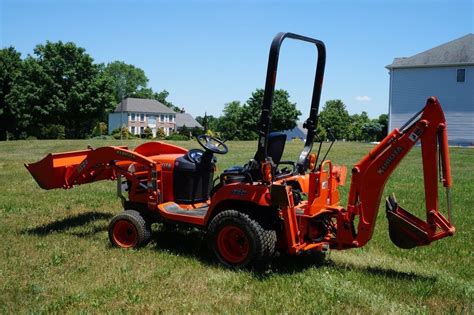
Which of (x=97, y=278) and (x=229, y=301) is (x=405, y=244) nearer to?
(x=229, y=301)

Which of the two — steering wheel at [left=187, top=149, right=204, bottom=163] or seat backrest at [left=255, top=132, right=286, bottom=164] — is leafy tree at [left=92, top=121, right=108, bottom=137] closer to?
steering wheel at [left=187, top=149, right=204, bottom=163]

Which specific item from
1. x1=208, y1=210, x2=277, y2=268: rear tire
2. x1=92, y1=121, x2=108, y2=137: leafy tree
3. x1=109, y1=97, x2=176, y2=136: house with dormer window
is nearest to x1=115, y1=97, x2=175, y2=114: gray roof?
x1=109, y1=97, x2=176, y2=136: house with dormer window

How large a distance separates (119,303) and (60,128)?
51080 mm

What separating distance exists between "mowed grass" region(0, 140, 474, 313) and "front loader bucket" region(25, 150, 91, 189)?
0.77 m

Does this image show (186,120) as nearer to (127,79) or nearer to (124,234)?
(127,79)

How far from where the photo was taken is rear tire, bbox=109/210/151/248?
6605 mm

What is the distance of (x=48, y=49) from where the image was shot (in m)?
51.4

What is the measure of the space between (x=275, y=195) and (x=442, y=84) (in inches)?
1576

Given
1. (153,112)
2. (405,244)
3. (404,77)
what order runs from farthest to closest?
(153,112)
(404,77)
(405,244)

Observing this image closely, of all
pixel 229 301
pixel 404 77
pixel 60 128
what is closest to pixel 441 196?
pixel 229 301

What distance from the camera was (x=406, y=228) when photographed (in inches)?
207

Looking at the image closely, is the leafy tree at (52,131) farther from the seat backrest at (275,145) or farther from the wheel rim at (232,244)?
the seat backrest at (275,145)

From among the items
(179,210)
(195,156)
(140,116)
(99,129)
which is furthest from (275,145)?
(140,116)

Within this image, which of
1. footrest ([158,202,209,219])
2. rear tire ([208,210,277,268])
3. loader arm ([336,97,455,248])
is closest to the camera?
loader arm ([336,97,455,248])
